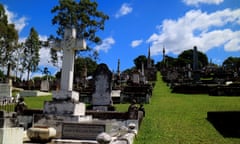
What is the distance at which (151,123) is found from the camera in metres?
14.7

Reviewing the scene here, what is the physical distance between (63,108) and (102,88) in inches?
318

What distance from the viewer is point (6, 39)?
51.0 metres

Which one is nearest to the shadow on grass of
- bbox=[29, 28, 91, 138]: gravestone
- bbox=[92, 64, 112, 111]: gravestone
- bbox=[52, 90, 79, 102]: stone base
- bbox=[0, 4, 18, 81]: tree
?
bbox=[29, 28, 91, 138]: gravestone

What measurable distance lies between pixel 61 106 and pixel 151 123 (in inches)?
183

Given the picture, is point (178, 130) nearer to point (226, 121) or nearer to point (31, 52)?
point (226, 121)

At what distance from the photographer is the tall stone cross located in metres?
12.8

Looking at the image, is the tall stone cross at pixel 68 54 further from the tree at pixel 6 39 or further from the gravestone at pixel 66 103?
the tree at pixel 6 39

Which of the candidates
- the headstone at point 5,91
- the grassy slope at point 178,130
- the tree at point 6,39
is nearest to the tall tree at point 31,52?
the tree at point 6,39

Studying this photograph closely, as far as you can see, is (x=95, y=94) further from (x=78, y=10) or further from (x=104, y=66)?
(x=78, y=10)

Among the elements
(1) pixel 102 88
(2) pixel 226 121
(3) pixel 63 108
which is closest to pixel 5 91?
(1) pixel 102 88

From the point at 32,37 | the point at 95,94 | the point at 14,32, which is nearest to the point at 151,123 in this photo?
the point at 95,94

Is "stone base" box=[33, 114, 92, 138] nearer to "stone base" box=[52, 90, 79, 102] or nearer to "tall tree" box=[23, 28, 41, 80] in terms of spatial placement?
"stone base" box=[52, 90, 79, 102]

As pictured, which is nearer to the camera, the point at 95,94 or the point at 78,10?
the point at 95,94

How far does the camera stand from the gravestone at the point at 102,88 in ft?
65.2
